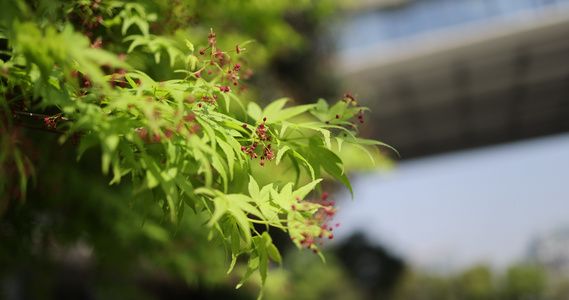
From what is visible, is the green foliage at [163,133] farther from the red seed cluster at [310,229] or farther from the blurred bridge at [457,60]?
the blurred bridge at [457,60]

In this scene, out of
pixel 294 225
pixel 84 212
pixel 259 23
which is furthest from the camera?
pixel 259 23

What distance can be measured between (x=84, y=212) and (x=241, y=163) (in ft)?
14.0

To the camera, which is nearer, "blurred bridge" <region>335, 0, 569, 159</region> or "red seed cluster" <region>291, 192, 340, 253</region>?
"red seed cluster" <region>291, 192, 340, 253</region>

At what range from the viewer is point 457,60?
17047 millimetres

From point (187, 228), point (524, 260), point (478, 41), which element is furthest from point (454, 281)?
point (187, 228)

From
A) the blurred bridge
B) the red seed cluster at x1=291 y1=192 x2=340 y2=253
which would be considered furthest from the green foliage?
the blurred bridge

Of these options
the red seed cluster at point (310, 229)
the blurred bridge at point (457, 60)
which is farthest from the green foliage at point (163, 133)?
the blurred bridge at point (457, 60)

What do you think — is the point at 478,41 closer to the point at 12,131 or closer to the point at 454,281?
the point at 12,131

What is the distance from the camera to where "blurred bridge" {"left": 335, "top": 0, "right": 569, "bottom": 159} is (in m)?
15.8

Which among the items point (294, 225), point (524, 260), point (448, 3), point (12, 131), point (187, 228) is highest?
point (448, 3)

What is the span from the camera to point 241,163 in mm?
1655

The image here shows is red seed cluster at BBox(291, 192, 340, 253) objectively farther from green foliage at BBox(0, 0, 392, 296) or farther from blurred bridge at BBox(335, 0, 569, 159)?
blurred bridge at BBox(335, 0, 569, 159)

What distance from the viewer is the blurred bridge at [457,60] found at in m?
15.8

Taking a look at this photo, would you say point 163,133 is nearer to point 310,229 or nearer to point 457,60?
point 310,229
